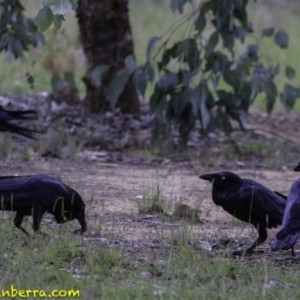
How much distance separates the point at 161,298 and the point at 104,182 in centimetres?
362

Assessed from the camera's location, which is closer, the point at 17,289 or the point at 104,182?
the point at 17,289

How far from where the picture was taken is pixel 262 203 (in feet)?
17.3

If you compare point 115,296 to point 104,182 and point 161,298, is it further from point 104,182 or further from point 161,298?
point 104,182

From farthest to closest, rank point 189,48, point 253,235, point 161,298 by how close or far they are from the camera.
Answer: point 189,48, point 253,235, point 161,298

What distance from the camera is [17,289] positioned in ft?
13.3

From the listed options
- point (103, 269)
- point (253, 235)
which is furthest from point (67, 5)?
point (253, 235)

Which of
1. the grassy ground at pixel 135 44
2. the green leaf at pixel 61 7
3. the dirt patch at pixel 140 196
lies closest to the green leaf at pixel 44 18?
the green leaf at pixel 61 7

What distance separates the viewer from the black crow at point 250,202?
17.3 ft

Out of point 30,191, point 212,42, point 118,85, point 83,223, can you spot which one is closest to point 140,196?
point 83,223

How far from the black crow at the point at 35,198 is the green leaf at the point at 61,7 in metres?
1.09

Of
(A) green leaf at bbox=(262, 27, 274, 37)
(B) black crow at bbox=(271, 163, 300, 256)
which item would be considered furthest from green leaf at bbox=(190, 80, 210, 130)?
(B) black crow at bbox=(271, 163, 300, 256)

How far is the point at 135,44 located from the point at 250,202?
1083 centimetres

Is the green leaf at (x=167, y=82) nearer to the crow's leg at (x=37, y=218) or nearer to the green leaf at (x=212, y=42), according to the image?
the green leaf at (x=212, y=42)

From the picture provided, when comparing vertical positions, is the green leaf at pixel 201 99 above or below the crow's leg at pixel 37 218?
above
